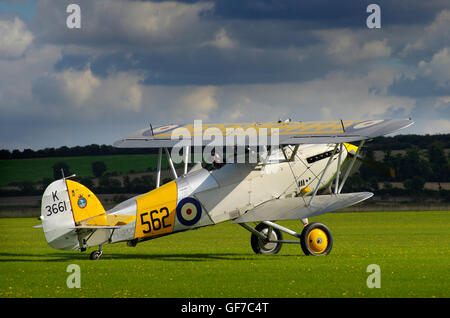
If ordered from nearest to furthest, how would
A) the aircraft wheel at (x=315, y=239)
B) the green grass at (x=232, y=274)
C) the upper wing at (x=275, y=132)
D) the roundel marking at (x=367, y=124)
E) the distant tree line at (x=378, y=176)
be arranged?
the green grass at (x=232, y=274), the upper wing at (x=275, y=132), the aircraft wheel at (x=315, y=239), the roundel marking at (x=367, y=124), the distant tree line at (x=378, y=176)

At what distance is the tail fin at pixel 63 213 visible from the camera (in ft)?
56.2

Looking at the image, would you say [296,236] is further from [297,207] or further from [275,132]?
[275,132]

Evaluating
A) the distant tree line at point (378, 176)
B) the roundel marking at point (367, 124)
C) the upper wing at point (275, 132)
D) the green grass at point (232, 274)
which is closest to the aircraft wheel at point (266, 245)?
the green grass at point (232, 274)

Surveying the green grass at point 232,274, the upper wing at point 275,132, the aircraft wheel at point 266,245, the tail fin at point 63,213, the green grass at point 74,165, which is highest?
the green grass at point 74,165

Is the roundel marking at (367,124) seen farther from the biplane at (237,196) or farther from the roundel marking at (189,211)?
the roundel marking at (189,211)

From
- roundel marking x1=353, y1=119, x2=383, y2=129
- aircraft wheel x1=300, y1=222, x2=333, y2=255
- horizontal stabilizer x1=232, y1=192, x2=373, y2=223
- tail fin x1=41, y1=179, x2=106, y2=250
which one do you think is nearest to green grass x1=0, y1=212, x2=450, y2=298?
aircraft wheel x1=300, y1=222, x2=333, y2=255

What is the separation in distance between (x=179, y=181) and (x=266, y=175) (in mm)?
2047

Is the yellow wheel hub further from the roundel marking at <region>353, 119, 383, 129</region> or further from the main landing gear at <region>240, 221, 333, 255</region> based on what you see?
the roundel marking at <region>353, 119, 383, 129</region>

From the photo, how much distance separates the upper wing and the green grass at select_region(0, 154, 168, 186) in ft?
205

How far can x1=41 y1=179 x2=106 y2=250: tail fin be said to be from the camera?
1714cm

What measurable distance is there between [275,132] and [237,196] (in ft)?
6.22

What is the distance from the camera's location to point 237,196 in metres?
18.7
